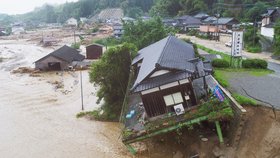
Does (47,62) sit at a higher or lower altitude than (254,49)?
lower

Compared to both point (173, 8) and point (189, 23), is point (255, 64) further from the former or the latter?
point (173, 8)

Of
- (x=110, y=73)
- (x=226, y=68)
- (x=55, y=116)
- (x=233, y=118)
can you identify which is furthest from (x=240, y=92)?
(x=55, y=116)

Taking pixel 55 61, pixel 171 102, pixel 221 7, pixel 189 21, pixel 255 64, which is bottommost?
pixel 55 61

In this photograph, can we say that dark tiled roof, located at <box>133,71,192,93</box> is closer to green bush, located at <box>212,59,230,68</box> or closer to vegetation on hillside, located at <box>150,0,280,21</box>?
green bush, located at <box>212,59,230,68</box>

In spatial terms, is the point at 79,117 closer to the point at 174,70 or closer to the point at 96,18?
the point at 174,70

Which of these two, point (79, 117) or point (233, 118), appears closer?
point (233, 118)

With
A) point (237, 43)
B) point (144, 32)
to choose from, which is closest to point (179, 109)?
point (237, 43)

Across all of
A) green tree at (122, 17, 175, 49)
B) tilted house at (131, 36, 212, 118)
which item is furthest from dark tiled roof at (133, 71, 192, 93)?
green tree at (122, 17, 175, 49)
